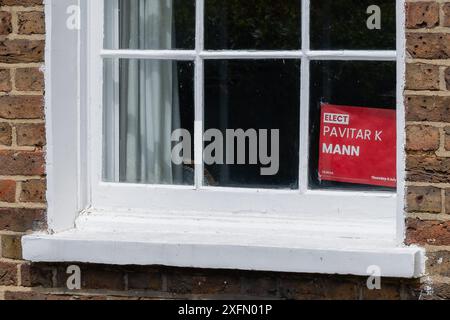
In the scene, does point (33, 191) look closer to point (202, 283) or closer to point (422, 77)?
point (202, 283)

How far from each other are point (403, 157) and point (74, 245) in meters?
1.21

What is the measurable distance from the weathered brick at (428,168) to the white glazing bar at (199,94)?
0.80m

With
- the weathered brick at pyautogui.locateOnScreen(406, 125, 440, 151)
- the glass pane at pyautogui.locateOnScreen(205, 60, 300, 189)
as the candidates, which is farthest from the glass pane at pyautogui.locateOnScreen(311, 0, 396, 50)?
the weathered brick at pyautogui.locateOnScreen(406, 125, 440, 151)

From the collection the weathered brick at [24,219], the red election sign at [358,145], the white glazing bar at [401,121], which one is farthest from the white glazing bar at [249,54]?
the weathered brick at [24,219]

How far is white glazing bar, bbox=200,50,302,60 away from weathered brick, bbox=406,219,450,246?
29.1 inches

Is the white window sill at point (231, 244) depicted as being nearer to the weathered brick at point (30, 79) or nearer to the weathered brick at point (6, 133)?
the weathered brick at point (6, 133)

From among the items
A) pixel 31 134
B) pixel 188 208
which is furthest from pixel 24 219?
pixel 188 208

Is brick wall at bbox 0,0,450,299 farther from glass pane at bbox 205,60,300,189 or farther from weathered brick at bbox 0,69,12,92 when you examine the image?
glass pane at bbox 205,60,300,189

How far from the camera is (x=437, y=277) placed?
3230 mm

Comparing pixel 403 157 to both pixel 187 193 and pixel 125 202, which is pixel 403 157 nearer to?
pixel 187 193

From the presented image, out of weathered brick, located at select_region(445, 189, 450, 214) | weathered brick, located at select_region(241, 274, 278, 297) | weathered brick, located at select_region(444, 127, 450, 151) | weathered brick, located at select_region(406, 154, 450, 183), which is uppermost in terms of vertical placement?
weathered brick, located at select_region(444, 127, 450, 151)

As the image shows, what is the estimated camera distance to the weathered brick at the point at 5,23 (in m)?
3.52

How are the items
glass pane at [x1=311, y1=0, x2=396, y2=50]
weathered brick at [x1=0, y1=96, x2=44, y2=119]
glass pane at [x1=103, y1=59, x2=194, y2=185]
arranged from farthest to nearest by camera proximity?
glass pane at [x1=103, y1=59, x2=194, y2=185] < weathered brick at [x1=0, y1=96, x2=44, y2=119] < glass pane at [x1=311, y1=0, x2=396, y2=50]

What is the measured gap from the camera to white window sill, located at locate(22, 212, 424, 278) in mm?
3238
